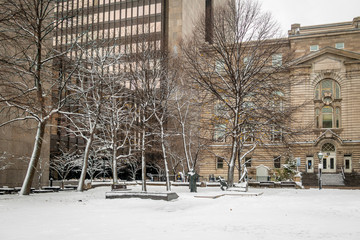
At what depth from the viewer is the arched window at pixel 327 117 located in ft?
180

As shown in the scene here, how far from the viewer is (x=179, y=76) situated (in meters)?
31.2

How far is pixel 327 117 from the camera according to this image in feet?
181

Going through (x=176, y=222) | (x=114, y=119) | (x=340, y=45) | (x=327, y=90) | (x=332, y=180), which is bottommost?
(x=332, y=180)

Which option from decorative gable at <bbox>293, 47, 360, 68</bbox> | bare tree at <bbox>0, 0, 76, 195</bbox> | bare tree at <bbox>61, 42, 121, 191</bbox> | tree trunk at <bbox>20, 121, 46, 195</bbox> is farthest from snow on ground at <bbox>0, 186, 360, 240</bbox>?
decorative gable at <bbox>293, 47, 360, 68</bbox>

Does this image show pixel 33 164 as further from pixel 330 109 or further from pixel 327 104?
pixel 330 109

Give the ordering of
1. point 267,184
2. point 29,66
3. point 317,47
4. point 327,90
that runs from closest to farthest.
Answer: point 29,66, point 267,184, point 327,90, point 317,47

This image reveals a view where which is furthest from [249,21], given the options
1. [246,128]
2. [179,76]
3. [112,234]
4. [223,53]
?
[112,234]

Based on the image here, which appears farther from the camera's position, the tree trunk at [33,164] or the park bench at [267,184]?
the park bench at [267,184]

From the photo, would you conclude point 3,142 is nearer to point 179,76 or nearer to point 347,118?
→ point 179,76

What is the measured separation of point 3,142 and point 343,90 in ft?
156

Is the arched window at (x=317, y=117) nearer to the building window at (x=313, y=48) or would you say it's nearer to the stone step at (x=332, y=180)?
the stone step at (x=332, y=180)

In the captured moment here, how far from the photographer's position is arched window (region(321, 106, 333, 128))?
5500cm

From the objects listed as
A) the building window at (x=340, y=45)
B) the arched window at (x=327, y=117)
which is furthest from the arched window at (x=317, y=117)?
the building window at (x=340, y=45)

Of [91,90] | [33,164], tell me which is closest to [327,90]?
[91,90]
